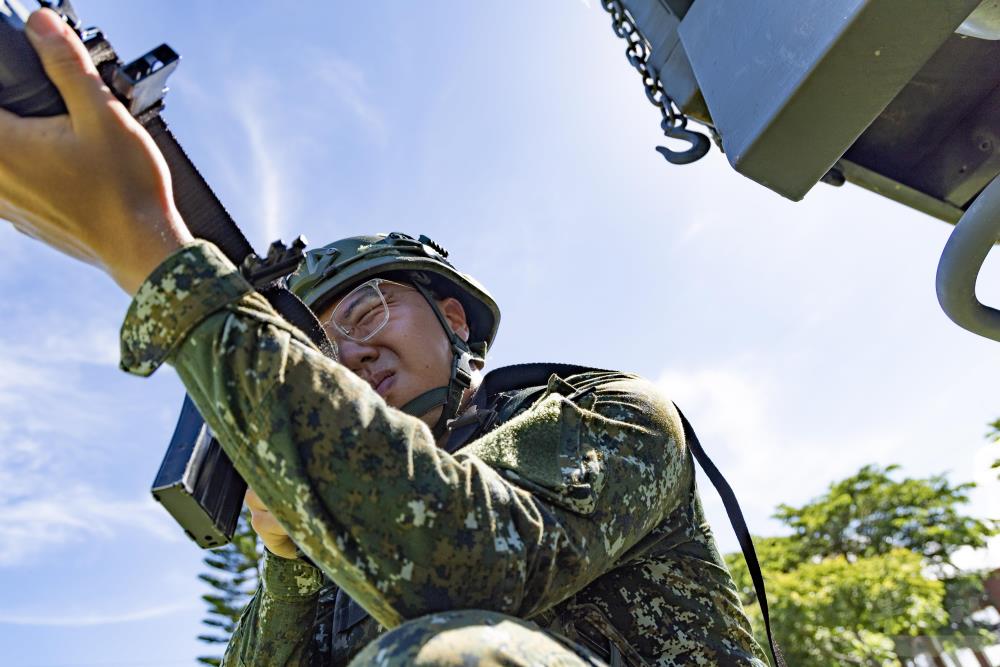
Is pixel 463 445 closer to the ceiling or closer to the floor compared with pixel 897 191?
closer to the floor

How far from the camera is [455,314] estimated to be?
379cm

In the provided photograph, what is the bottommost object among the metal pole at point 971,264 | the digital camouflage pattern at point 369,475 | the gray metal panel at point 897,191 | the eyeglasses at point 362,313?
the eyeglasses at point 362,313

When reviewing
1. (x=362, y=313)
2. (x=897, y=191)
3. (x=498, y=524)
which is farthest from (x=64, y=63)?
(x=897, y=191)

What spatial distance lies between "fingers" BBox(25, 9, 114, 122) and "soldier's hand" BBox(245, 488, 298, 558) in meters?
1.22

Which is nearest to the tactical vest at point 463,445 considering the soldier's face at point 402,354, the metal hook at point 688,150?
the soldier's face at point 402,354

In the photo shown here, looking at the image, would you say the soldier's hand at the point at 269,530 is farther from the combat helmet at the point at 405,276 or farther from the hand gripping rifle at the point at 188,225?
the combat helmet at the point at 405,276

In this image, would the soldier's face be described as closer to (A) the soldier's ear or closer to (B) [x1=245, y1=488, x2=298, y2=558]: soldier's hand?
(A) the soldier's ear

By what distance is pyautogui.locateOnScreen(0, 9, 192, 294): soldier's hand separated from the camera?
1.53m

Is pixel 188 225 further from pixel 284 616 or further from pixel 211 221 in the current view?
pixel 284 616

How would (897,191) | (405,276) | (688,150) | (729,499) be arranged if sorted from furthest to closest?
(405,276)
(688,150)
(897,191)
(729,499)

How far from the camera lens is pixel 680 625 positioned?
6.89 feet

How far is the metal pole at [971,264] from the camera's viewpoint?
6.44ft

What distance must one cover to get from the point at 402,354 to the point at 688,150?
1504 mm

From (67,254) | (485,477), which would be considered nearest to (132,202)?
(67,254)
